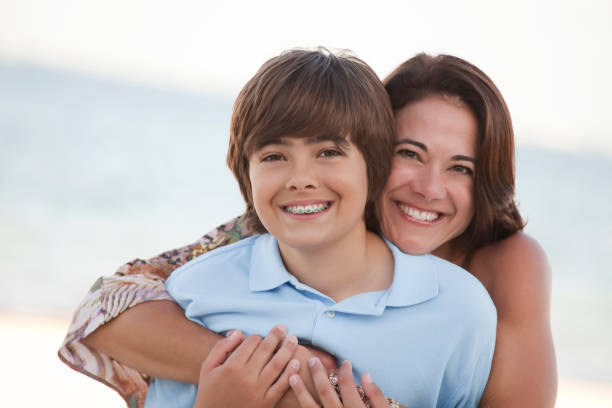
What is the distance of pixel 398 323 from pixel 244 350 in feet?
1.62

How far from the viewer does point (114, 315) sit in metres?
2.32

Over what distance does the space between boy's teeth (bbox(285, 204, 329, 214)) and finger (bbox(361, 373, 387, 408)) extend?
0.53 m

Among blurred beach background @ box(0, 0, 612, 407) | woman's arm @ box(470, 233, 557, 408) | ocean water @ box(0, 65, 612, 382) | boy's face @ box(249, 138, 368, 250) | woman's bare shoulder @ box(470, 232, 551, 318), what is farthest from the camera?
ocean water @ box(0, 65, 612, 382)

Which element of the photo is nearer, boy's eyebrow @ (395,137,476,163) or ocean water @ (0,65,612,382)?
boy's eyebrow @ (395,137,476,163)

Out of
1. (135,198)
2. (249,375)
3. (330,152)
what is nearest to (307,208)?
(330,152)

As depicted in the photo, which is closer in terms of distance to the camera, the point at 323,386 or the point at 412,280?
the point at 323,386

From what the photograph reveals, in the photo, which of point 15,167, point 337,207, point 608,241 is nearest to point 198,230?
point 15,167

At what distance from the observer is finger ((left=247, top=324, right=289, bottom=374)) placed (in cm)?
212

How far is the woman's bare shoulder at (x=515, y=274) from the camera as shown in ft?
7.92

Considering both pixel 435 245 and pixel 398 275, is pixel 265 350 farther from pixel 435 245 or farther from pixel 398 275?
pixel 435 245

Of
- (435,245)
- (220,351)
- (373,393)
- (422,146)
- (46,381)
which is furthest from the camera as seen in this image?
(46,381)

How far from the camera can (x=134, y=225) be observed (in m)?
10.2

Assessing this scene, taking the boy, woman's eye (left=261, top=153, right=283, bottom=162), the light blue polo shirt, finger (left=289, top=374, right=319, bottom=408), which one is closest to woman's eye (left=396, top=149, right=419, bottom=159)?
the boy

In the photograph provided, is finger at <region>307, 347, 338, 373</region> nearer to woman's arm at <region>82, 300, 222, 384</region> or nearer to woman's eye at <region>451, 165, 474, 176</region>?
woman's arm at <region>82, 300, 222, 384</region>
